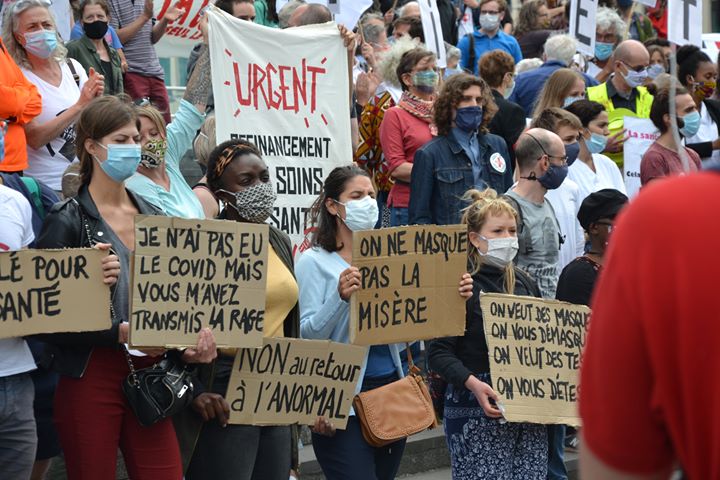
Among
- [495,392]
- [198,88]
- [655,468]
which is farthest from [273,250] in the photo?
[655,468]

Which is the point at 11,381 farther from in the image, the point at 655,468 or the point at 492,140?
the point at 492,140

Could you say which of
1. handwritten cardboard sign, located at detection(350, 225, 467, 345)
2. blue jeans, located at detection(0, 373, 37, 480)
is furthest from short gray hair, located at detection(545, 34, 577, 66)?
blue jeans, located at detection(0, 373, 37, 480)

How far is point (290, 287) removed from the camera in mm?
5266

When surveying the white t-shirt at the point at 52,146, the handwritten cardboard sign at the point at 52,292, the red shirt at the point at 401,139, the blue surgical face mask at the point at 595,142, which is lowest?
the blue surgical face mask at the point at 595,142

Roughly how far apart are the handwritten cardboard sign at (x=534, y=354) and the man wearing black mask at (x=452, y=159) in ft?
6.50

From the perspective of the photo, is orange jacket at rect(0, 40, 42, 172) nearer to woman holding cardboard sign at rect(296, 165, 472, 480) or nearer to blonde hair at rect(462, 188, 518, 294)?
woman holding cardboard sign at rect(296, 165, 472, 480)

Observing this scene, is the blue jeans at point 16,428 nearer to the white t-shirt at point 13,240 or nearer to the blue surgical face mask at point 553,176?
the white t-shirt at point 13,240

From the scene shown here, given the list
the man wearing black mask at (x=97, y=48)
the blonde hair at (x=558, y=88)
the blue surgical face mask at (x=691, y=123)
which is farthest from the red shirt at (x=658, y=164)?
the man wearing black mask at (x=97, y=48)

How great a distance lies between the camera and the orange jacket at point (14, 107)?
20.7ft

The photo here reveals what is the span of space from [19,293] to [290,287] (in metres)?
1.20

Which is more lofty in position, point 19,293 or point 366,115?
point 19,293

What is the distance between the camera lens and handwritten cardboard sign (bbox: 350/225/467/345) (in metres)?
5.23

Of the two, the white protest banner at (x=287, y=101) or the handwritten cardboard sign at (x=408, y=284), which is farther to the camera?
the white protest banner at (x=287, y=101)

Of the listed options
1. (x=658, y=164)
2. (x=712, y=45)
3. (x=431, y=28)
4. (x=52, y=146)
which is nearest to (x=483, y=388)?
(x=52, y=146)
